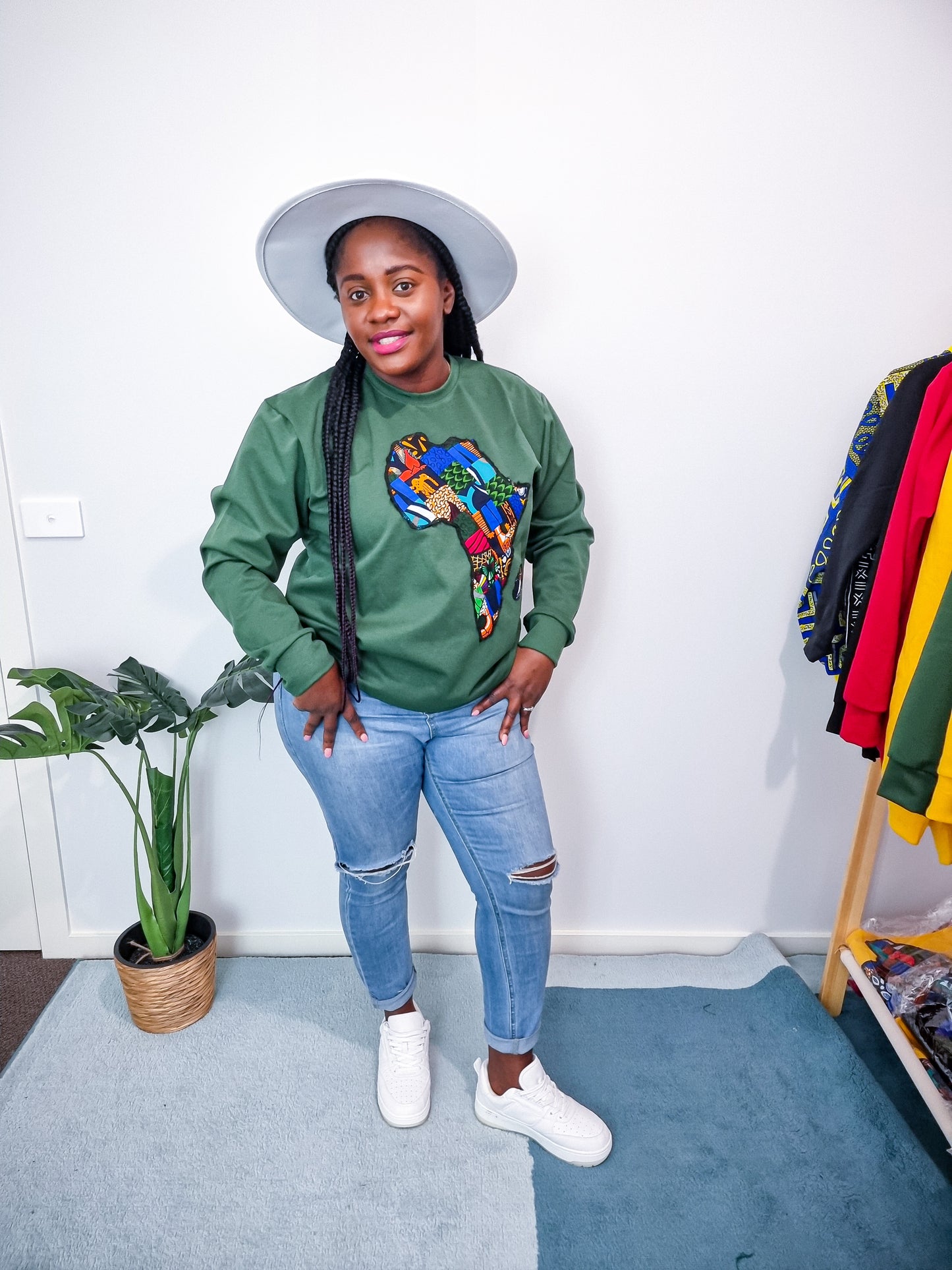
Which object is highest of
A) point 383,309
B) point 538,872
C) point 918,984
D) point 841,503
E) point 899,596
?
point 383,309

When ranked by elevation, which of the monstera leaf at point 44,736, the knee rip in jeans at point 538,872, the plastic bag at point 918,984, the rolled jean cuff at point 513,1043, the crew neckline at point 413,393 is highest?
the crew neckline at point 413,393

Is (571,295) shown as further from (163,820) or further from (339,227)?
(163,820)

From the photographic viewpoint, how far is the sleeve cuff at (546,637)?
1305 mm

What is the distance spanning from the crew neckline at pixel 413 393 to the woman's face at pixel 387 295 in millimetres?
45

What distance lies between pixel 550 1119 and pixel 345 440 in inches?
46.5

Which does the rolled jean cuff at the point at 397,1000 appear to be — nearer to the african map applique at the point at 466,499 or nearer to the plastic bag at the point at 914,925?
the african map applique at the point at 466,499

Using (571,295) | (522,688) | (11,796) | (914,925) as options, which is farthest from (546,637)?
(11,796)

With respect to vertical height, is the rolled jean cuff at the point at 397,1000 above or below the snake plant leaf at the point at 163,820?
below

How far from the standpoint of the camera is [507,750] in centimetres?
127

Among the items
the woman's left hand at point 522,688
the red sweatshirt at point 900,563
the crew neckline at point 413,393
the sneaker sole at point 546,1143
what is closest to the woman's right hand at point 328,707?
the woman's left hand at point 522,688

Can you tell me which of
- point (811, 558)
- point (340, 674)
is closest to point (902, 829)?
point (811, 558)

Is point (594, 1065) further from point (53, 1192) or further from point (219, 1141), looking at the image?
point (53, 1192)

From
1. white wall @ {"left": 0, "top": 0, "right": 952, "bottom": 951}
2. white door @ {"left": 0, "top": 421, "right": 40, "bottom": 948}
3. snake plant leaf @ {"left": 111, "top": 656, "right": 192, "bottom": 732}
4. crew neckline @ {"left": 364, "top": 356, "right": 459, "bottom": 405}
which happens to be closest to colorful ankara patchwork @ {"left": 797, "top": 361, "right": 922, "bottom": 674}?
white wall @ {"left": 0, "top": 0, "right": 952, "bottom": 951}

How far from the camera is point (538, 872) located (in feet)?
4.12
